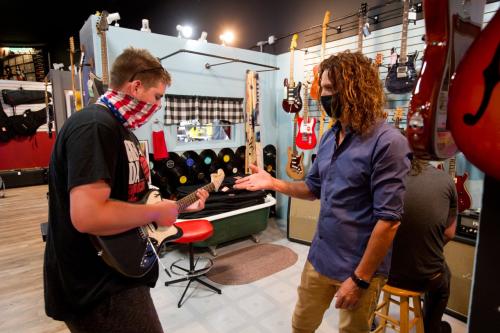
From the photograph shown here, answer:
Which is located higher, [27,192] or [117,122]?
[117,122]

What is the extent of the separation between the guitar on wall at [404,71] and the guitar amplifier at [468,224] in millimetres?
1221

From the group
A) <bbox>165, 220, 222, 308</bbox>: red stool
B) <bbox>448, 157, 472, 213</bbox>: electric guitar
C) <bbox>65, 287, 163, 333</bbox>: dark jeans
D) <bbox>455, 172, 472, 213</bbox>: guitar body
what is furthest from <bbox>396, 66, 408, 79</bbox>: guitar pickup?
<bbox>65, 287, 163, 333</bbox>: dark jeans

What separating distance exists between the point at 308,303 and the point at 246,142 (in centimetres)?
327

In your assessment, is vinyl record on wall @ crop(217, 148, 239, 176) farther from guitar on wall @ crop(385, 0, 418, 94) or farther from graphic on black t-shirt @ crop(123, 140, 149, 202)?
graphic on black t-shirt @ crop(123, 140, 149, 202)

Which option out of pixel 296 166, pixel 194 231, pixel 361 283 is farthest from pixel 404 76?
pixel 194 231

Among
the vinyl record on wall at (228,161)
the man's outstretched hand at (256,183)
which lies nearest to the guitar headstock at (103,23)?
Answer: the vinyl record on wall at (228,161)

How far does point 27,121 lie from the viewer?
762 cm

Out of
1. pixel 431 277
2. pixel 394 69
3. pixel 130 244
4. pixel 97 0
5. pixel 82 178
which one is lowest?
pixel 431 277

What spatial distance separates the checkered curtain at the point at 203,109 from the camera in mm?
3945

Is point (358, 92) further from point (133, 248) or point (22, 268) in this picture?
point (22, 268)

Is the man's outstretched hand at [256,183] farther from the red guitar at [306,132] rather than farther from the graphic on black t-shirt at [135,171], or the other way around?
the red guitar at [306,132]

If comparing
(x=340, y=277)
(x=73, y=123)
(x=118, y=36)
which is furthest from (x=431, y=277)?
(x=118, y=36)

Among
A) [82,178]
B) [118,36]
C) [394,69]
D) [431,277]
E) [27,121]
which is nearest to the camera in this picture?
[82,178]

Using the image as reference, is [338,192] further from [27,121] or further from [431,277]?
[27,121]
